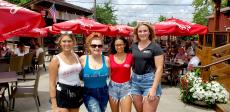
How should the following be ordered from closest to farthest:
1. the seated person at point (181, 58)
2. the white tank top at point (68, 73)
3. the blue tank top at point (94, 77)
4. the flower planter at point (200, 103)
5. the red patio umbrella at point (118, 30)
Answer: the white tank top at point (68, 73), the blue tank top at point (94, 77), the flower planter at point (200, 103), the seated person at point (181, 58), the red patio umbrella at point (118, 30)

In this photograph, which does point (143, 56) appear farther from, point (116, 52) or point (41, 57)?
point (41, 57)

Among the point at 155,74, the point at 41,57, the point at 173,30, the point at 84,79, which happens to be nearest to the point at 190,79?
the point at 173,30

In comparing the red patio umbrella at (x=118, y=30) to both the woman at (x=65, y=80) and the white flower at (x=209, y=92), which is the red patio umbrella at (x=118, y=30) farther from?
the woman at (x=65, y=80)

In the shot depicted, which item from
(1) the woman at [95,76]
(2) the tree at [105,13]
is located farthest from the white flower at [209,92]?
(2) the tree at [105,13]

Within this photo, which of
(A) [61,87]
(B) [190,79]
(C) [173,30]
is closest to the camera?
(A) [61,87]

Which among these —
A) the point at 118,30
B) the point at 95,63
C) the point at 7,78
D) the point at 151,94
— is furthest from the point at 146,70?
the point at 118,30

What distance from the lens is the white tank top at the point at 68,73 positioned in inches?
166

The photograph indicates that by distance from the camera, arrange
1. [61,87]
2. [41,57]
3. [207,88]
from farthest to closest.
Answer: [41,57]
[207,88]
[61,87]

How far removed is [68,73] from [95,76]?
37cm

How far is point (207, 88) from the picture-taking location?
343 inches

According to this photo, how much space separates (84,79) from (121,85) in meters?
0.58

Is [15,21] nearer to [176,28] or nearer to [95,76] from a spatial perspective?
[95,76]

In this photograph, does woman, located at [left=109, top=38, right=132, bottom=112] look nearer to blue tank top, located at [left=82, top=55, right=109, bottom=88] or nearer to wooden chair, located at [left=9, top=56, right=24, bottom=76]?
blue tank top, located at [left=82, top=55, right=109, bottom=88]

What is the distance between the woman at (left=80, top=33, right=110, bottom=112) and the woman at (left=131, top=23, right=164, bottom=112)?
452mm
